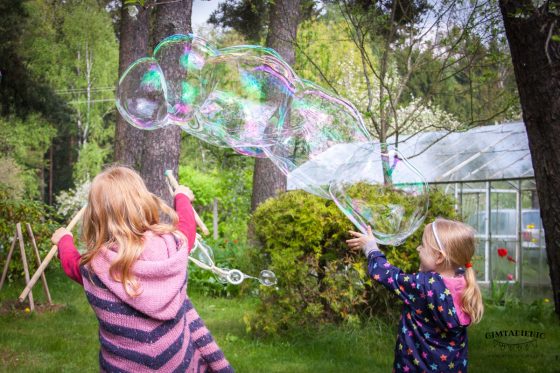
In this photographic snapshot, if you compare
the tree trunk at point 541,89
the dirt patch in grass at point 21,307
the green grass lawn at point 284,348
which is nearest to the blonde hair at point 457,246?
→ the tree trunk at point 541,89

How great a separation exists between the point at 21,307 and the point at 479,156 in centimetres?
842

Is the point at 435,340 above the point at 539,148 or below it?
below

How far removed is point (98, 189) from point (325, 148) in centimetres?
263

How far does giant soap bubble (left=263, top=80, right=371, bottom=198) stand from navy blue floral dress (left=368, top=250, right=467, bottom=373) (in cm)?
175

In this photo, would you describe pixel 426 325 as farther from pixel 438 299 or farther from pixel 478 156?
pixel 478 156

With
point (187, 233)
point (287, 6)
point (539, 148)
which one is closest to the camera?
point (187, 233)

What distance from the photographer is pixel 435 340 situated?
3.31m

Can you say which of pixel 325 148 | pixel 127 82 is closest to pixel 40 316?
pixel 127 82

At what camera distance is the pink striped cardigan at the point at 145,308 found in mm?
2596

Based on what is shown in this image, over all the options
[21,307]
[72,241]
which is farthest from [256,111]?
[21,307]

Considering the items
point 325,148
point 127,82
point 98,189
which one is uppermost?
point 127,82

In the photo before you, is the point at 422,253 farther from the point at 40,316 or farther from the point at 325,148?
the point at 40,316

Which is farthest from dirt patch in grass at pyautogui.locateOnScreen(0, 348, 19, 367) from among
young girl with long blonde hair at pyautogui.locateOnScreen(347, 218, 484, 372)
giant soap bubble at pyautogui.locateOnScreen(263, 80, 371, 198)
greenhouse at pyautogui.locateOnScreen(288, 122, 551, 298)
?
greenhouse at pyautogui.locateOnScreen(288, 122, 551, 298)

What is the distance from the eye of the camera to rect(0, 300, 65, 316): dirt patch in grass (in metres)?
8.16
